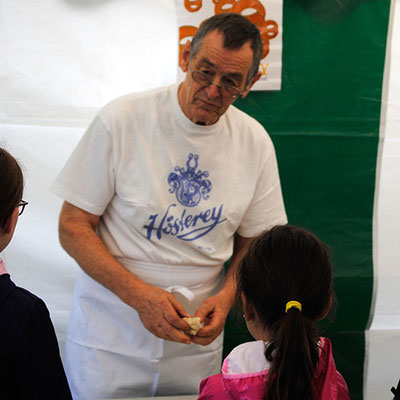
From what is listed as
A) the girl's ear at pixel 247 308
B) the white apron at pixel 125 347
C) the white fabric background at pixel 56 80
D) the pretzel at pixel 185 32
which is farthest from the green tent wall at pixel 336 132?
the girl's ear at pixel 247 308

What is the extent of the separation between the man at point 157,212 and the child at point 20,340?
0.47m

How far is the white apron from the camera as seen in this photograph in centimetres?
164

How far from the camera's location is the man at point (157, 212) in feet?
5.18

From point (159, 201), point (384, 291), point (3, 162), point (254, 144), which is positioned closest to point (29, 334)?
point (3, 162)

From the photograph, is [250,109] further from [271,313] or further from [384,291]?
[271,313]

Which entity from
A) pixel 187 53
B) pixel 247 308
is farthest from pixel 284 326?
pixel 187 53

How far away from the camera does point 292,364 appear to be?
3.24 feet

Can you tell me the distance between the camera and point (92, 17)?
2010 mm

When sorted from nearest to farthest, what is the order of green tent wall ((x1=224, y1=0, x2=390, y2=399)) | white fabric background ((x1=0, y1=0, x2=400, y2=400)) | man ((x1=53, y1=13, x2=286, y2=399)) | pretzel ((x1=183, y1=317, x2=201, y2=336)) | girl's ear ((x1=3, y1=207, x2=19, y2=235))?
1. girl's ear ((x1=3, y1=207, x2=19, y2=235))
2. pretzel ((x1=183, y1=317, x2=201, y2=336))
3. man ((x1=53, y1=13, x2=286, y2=399))
4. white fabric background ((x1=0, y1=0, x2=400, y2=400))
5. green tent wall ((x1=224, y1=0, x2=390, y2=399))

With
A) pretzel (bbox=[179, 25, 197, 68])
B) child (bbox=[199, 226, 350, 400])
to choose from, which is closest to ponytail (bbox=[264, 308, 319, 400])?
child (bbox=[199, 226, 350, 400])

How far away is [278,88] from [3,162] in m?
1.39

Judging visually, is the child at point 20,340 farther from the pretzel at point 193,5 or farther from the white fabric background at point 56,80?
the pretzel at point 193,5

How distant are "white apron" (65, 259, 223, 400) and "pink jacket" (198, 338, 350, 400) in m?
0.54

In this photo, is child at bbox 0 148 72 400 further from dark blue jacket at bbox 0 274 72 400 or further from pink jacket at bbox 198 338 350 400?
pink jacket at bbox 198 338 350 400
